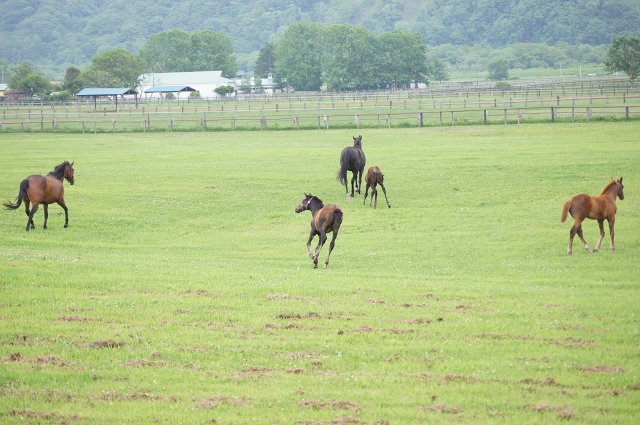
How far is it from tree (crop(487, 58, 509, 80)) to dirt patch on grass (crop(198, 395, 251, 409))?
542 ft

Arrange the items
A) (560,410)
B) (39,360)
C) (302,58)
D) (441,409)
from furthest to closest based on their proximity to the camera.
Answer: (302,58), (39,360), (441,409), (560,410)

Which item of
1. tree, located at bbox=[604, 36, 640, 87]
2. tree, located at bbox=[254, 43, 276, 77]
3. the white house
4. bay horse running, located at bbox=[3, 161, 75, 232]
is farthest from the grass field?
tree, located at bbox=[254, 43, 276, 77]

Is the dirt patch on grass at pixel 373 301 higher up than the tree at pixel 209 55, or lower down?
lower down

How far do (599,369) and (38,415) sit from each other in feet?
21.7

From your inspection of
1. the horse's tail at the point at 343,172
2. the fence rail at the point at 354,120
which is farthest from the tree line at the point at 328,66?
the horse's tail at the point at 343,172

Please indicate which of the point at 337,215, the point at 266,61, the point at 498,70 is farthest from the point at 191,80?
the point at 337,215

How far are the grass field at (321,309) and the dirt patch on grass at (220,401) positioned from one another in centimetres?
2

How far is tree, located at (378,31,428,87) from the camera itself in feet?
468

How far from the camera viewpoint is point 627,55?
106500 mm

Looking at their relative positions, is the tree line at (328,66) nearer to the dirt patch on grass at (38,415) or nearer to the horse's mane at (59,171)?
the horse's mane at (59,171)

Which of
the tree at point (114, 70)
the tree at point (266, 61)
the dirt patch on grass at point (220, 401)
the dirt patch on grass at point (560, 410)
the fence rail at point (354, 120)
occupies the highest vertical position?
the tree at point (266, 61)

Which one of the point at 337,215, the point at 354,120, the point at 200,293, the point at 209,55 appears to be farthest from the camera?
the point at 209,55

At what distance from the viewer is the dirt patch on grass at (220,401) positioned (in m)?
8.09

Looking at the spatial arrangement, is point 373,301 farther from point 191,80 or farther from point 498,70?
point 498,70
